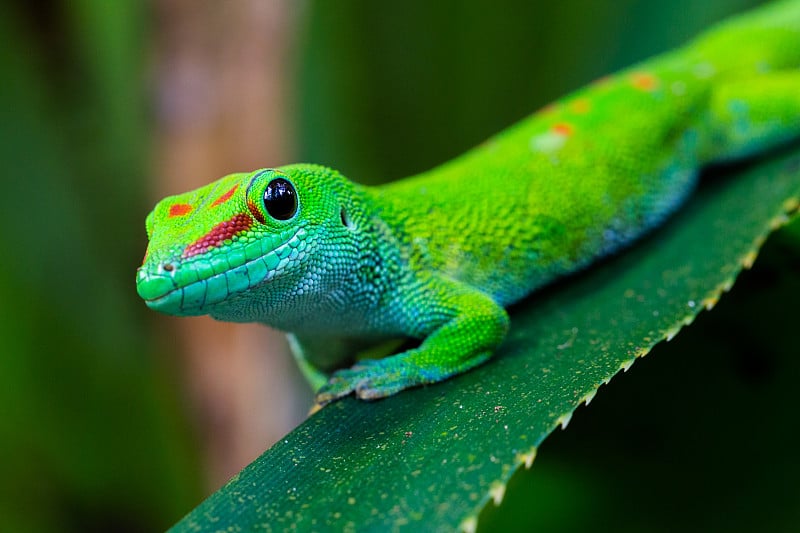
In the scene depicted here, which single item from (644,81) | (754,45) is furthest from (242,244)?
(754,45)

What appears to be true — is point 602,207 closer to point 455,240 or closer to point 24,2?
point 455,240

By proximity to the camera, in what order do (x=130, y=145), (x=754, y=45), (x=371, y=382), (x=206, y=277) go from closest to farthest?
(x=206, y=277), (x=371, y=382), (x=754, y=45), (x=130, y=145)

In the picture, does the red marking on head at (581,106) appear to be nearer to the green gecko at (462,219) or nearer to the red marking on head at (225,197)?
the green gecko at (462,219)

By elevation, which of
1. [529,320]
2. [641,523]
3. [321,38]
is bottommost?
[641,523]

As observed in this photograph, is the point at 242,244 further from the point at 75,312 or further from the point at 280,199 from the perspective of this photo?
the point at 75,312

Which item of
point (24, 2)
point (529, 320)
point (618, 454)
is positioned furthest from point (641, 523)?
point (24, 2)

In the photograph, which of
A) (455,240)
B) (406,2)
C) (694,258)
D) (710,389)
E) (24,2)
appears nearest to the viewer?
(710,389)
